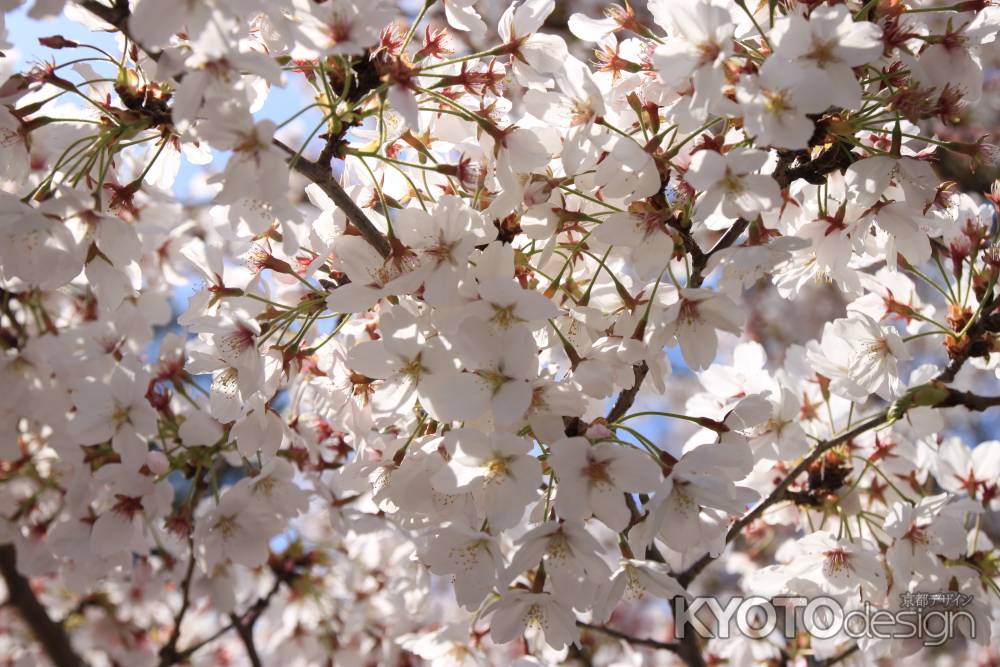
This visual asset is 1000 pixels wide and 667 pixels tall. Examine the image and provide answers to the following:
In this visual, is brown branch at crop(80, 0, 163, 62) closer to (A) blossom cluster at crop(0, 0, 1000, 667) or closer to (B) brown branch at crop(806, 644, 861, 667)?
(A) blossom cluster at crop(0, 0, 1000, 667)

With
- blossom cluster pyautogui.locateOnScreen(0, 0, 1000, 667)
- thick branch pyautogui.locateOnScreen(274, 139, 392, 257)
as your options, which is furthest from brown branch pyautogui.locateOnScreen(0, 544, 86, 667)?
thick branch pyautogui.locateOnScreen(274, 139, 392, 257)

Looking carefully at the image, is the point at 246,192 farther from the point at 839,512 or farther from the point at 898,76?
the point at 839,512

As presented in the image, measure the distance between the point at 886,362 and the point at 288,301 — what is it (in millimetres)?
1420

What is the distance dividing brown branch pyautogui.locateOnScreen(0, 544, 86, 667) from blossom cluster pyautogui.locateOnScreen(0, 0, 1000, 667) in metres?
1.05

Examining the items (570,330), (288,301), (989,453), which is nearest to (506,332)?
(570,330)

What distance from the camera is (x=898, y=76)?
161cm

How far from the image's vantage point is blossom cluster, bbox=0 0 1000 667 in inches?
57.4

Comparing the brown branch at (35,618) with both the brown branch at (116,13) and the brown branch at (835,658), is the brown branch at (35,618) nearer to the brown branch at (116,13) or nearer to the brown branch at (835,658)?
the brown branch at (116,13)

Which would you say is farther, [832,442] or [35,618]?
[35,618]

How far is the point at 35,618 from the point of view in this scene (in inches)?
119

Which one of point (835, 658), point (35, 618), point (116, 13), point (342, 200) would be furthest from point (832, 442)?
point (35, 618)

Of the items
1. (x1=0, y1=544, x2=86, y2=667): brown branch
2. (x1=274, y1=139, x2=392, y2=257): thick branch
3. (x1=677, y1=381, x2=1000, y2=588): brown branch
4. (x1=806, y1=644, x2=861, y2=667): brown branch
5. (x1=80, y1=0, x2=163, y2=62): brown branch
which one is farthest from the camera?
(x1=0, y1=544, x2=86, y2=667): brown branch

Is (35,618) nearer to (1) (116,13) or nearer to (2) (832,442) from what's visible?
(1) (116,13)

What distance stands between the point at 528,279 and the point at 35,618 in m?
2.40
